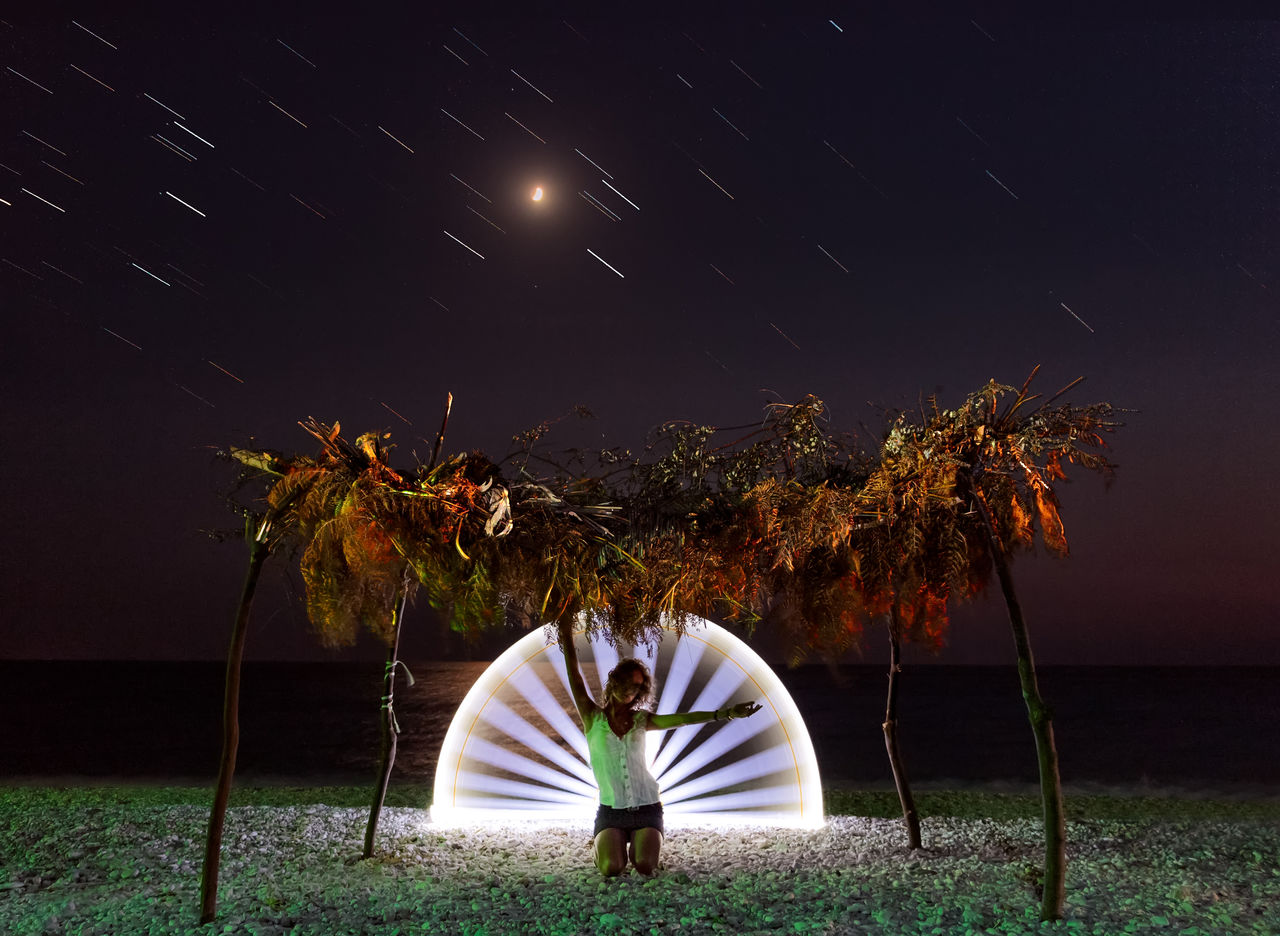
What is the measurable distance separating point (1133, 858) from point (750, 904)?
3.08 metres

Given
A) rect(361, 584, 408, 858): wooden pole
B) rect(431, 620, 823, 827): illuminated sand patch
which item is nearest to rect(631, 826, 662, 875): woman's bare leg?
rect(431, 620, 823, 827): illuminated sand patch

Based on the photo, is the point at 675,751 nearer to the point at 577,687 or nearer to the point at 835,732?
the point at 577,687

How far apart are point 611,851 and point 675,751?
1.87 meters

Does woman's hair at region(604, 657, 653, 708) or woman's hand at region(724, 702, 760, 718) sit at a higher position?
woman's hair at region(604, 657, 653, 708)

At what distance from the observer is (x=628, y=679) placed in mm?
7031

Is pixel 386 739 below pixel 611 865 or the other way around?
the other way around

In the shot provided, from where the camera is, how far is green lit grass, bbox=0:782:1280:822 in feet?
33.0

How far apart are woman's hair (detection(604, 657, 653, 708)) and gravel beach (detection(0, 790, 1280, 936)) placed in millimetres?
1143

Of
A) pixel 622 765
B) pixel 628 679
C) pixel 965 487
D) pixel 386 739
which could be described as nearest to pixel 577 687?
pixel 628 679

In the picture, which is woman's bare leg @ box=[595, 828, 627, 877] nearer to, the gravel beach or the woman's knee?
the woman's knee

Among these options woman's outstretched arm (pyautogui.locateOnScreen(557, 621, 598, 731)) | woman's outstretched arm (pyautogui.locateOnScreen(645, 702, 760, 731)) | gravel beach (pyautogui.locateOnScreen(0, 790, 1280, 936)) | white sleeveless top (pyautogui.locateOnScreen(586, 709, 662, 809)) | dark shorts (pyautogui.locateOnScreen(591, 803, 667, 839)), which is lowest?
gravel beach (pyautogui.locateOnScreen(0, 790, 1280, 936))

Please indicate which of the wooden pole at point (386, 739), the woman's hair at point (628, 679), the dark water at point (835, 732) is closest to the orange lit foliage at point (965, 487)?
the woman's hair at point (628, 679)

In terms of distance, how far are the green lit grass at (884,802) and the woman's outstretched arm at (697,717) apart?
361 centimetres

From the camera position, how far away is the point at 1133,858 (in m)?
→ 6.83
